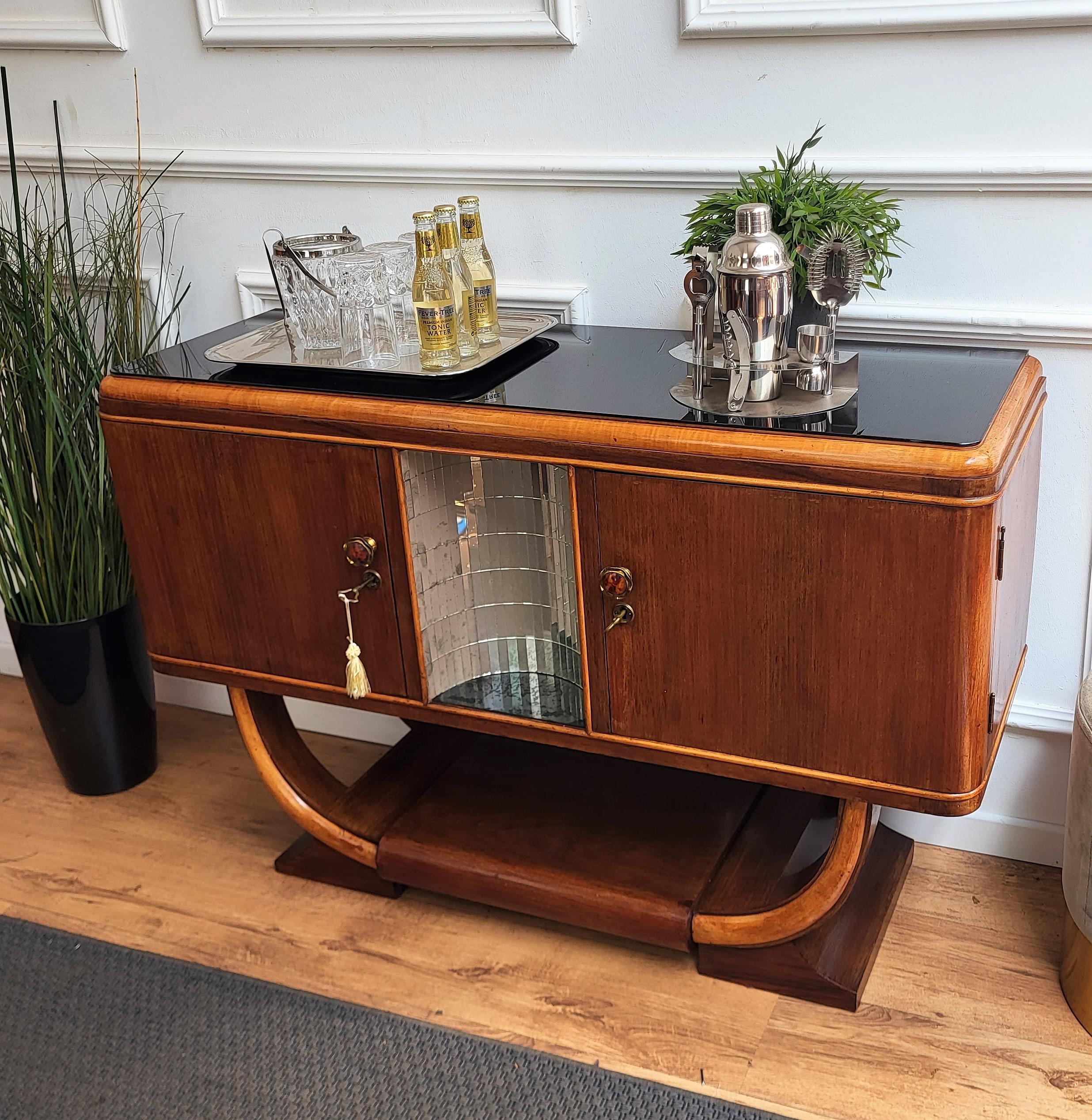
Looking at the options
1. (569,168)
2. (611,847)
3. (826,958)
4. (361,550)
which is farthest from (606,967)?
(569,168)

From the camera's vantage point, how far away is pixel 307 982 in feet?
5.65

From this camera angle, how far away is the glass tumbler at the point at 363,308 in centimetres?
160

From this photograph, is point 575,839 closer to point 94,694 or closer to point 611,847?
point 611,847

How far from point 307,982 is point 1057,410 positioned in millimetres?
1287

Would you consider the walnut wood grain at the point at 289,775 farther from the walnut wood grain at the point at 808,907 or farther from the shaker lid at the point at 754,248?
the shaker lid at the point at 754,248

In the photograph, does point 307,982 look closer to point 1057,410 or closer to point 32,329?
point 32,329

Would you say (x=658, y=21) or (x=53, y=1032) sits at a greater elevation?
(x=658, y=21)

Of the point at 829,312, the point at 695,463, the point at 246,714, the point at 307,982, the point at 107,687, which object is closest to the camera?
the point at 695,463

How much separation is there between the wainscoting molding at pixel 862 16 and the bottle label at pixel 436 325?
1.71 ft

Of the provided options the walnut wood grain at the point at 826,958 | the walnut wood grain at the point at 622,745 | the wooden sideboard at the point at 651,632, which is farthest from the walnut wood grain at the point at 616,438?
the walnut wood grain at the point at 826,958

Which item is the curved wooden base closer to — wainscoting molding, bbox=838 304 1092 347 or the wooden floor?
the wooden floor

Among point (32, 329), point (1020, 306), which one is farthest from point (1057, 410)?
point (32, 329)

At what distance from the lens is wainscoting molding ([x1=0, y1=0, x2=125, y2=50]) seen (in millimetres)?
2012

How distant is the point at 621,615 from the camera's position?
142cm
